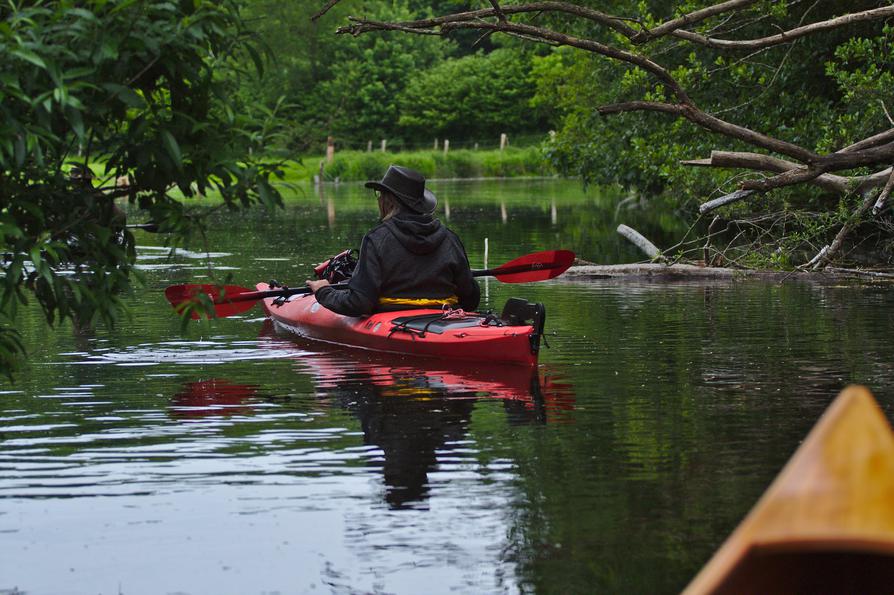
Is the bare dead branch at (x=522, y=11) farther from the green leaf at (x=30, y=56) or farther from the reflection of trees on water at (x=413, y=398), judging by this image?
the green leaf at (x=30, y=56)

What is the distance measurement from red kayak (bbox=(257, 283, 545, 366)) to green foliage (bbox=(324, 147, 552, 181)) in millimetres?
41552

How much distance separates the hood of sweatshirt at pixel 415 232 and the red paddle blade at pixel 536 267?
2.28 meters

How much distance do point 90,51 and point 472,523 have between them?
259 cm

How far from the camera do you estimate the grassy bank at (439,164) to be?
55.6 meters

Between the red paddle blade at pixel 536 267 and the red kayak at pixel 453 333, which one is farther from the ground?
the red paddle blade at pixel 536 267

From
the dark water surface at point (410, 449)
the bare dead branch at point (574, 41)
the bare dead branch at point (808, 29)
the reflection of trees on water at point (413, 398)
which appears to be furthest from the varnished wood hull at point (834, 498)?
the bare dead branch at point (808, 29)

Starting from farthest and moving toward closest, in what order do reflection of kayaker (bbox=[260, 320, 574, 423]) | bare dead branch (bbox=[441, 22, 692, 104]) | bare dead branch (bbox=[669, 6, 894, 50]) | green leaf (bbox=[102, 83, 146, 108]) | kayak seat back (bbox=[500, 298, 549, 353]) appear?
bare dead branch (bbox=[669, 6, 894, 50]) → bare dead branch (bbox=[441, 22, 692, 104]) → kayak seat back (bbox=[500, 298, 549, 353]) → reflection of kayaker (bbox=[260, 320, 574, 423]) → green leaf (bbox=[102, 83, 146, 108])

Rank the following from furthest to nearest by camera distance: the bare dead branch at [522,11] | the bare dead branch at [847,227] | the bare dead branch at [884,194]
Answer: the bare dead branch at [847,227]
the bare dead branch at [884,194]
the bare dead branch at [522,11]

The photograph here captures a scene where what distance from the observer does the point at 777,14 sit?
1530 cm

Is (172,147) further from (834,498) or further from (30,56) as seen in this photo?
(834,498)

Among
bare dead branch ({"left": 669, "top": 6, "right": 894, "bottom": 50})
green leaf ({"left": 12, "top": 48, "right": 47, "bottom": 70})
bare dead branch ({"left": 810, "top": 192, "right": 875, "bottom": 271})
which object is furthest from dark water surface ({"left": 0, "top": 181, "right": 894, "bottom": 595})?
bare dead branch ({"left": 669, "top": 6, "right": 894, "bottom": 50})

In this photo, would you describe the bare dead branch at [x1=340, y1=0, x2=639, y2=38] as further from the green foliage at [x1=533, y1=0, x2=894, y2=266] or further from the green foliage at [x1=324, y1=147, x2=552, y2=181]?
the green foliage at [x1=324, y1=147, x2=552, y2=181]

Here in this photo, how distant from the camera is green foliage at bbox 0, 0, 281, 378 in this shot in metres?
4.68

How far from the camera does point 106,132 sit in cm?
527
